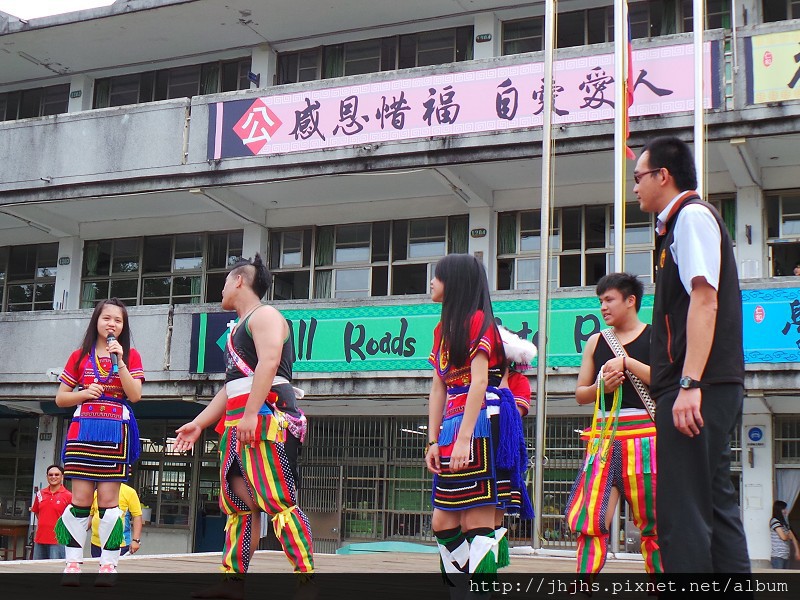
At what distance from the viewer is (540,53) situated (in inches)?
610

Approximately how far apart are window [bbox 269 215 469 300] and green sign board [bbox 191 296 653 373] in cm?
182

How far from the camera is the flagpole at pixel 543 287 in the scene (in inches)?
469

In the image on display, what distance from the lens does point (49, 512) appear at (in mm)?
13641

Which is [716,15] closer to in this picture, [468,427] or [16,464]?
[468,427]

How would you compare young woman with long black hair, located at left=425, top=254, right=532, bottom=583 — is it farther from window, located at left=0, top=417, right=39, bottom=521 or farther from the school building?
window, located at left=0, top=417, right=39, bottom=521

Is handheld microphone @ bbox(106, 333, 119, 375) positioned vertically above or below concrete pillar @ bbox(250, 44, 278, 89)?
below

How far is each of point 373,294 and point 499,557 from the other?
1339 cm

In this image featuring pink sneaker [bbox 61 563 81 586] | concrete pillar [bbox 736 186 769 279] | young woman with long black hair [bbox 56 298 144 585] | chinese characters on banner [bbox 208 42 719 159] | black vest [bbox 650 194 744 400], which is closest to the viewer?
black vest [bbox 650 194 744 400]

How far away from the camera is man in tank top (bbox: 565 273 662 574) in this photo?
5.65m

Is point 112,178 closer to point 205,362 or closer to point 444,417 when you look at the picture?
point 205,362

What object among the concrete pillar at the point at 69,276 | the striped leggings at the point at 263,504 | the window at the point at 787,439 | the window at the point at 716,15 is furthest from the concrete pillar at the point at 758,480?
the concrete pillar at the point at 69,276

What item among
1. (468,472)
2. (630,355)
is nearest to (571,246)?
(630,355)

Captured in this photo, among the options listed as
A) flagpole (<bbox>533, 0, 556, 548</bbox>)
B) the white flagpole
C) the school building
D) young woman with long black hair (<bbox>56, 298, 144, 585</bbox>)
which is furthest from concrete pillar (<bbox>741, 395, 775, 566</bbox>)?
young woman with long black hair (<bbox>56, 298, 144, 585</bbox>)

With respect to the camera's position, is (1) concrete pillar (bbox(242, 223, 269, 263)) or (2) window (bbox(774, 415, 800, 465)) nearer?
(2) window (bbox(774, 415, 800, 465))
